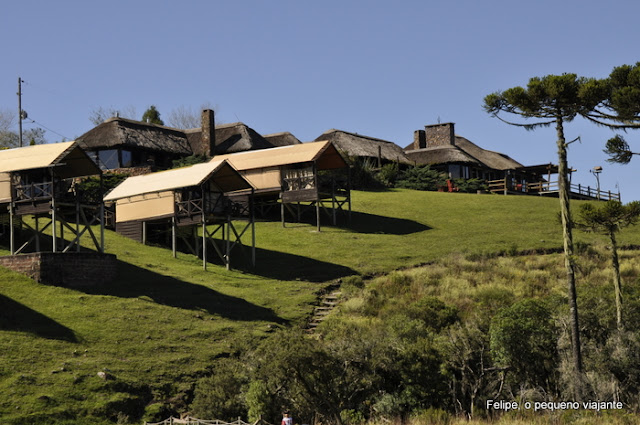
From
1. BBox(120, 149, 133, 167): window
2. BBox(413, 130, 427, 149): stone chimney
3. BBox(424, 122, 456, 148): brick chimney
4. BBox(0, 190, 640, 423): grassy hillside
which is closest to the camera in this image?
BBox(0, 190, 640, 423): grassy hillside

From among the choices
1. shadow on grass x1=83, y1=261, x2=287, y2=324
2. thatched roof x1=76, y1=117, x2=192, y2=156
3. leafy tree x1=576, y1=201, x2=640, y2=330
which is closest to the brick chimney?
thatched roof x1=76, y1=117, x2=192, y2=156

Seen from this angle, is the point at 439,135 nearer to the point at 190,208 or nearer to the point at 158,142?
the point at 158,142

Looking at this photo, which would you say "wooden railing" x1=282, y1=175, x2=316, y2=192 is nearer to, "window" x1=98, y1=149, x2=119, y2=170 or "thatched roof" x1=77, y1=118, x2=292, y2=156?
"thatched roof" x1=77, y1=118, x2=292, y2=156

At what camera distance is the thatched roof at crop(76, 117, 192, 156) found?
219 ft

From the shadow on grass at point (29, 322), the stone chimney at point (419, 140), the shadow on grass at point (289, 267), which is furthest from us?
the stone chimney at point (419, 140)

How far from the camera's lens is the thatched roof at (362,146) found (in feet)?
247

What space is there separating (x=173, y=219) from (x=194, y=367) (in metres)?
17.2

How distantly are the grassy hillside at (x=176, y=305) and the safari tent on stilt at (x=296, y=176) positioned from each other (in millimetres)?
2017

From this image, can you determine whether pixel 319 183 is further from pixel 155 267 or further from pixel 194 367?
pixel 194 367

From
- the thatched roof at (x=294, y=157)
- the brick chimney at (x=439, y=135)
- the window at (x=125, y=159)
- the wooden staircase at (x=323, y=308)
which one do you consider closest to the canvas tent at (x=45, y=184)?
the wooden staircase at (x=323, y=308)

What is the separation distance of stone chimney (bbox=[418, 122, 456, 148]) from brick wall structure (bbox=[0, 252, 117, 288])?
53069 mm

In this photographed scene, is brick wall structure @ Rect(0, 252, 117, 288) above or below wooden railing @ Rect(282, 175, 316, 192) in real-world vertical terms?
below

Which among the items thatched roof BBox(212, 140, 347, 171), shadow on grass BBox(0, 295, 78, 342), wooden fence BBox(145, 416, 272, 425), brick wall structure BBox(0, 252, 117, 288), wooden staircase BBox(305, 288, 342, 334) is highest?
thatched roof BBox(212, 140, 347, 171)

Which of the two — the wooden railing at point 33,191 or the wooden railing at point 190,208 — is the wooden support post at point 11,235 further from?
the wooden railing at point 190,208
